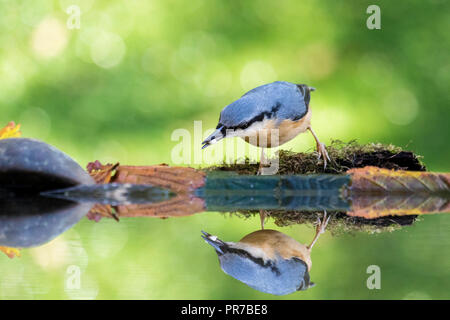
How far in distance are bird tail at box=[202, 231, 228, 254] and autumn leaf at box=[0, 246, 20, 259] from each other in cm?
64

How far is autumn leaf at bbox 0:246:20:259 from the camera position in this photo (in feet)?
6.58

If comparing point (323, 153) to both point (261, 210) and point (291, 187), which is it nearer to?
point (291, 187)

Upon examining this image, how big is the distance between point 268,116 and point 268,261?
164 centimetres

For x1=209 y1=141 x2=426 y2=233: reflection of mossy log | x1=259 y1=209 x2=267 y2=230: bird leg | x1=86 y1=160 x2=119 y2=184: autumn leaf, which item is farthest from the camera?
x1=209 y1=141 x2=426 y2=233: reflection of mossy log

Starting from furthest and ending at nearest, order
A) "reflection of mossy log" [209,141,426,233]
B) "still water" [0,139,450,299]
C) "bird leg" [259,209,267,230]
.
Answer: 1. "reflection of mossy log" [209,141,426,233]
2. "bird leg" [259,209,267,230]
3. "still water" [0,139,450,299]

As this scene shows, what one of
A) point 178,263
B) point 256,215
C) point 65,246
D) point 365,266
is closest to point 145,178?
point 256,215

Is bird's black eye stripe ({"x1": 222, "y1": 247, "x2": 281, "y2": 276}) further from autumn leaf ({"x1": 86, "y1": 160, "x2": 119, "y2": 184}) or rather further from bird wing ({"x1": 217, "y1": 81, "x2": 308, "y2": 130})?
autumn leaf ({"x1": 86, "y1": 160, "x2": 119, "y2": 184})

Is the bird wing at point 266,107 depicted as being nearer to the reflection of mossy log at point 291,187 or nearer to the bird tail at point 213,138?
the bird tail at point 213,138

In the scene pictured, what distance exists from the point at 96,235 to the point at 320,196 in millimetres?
1501

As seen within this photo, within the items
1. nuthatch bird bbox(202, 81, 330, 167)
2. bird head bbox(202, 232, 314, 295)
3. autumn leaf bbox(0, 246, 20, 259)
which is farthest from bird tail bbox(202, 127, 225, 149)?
autumn leaf bbox(0, 246, 20, 259)

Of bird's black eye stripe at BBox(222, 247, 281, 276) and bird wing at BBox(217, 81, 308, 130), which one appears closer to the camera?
bird's black eye stripe at BBox(222, 247, 281, 276)

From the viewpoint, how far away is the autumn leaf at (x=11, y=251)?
201 centimetres

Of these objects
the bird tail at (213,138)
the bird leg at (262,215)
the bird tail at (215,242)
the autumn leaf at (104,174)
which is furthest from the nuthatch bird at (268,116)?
the bird tail at (215,242)

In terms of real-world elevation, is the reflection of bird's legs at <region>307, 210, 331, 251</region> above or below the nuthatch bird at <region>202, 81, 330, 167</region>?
below
